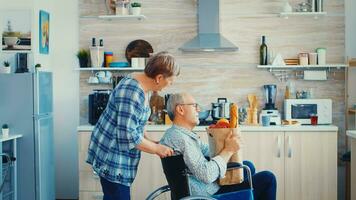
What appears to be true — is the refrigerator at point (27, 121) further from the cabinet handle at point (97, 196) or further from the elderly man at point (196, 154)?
the elderly man at point (196, 154)

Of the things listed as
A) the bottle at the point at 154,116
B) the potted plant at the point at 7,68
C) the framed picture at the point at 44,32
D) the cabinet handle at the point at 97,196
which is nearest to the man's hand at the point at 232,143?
the bottle at the point at 154,116

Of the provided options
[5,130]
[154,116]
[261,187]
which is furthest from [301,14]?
[5,130]

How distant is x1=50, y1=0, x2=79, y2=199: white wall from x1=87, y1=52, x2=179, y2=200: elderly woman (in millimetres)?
2443

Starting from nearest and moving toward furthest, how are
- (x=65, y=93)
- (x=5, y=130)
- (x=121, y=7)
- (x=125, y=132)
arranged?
(x=125, y=132), (x=5, y=130), (x=121, y=7), (x=65, y=93)

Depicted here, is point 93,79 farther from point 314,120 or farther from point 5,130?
point 314,120

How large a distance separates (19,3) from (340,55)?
3.17 metres

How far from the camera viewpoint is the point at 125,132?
259 centimetres

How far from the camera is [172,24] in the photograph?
4977 millimetres

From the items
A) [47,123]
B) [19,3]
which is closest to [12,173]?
[47,123]

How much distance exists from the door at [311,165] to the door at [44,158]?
2.19 metres

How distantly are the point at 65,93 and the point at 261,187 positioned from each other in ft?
9.19

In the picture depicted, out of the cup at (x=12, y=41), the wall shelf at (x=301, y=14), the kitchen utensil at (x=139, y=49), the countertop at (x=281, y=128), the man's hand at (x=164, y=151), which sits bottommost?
the countertop at (x=281, y=128)

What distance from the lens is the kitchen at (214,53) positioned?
4.85m

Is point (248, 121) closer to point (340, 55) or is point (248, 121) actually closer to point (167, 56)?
point (340, 55)
